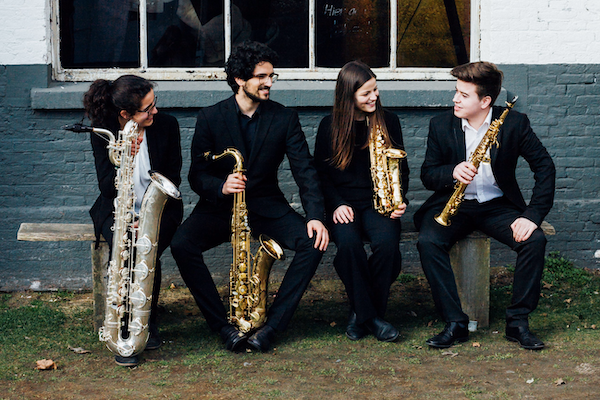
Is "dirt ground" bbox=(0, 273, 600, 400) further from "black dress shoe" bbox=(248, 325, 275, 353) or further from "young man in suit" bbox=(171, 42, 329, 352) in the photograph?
"young man in suit" bbox=(171, 42, 329, 352)

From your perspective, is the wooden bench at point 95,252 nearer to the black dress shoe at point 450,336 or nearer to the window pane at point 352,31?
the black dress shoe at point 450,336

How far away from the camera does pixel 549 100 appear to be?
590cm

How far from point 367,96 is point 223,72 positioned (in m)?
1.66

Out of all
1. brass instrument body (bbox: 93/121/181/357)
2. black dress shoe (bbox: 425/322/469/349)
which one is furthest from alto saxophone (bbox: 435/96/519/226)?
brass instrument body (bbox: 93/121/181/357)

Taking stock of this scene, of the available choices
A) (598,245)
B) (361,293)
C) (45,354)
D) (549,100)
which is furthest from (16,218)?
(598,245)

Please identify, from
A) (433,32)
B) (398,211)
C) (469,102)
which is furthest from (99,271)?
(433,32)

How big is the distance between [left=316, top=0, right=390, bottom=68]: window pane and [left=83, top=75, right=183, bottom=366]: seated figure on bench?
1732mm

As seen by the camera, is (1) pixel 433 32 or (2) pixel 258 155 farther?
(1) pixel 433 32

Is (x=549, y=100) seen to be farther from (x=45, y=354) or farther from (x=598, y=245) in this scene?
(x=45, y=354)

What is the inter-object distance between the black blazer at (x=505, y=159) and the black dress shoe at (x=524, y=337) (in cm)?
68

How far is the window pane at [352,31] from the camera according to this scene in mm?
5859

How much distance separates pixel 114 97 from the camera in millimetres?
4324

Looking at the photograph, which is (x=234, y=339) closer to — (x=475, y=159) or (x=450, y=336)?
(x=450, y=336)

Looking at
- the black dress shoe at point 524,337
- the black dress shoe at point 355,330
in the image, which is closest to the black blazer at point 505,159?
the black dress shoe at point 524,337
